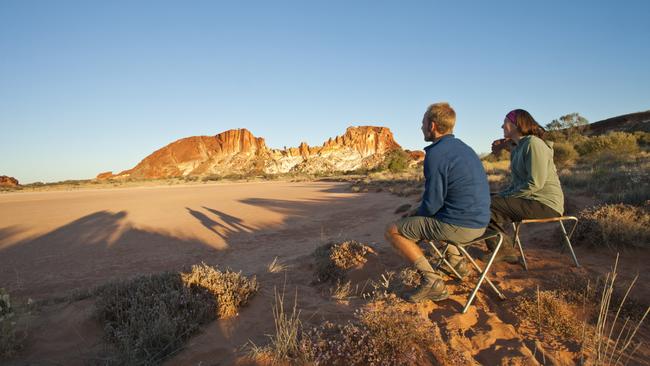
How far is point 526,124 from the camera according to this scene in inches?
161

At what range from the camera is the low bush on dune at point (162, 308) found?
300 centimetres

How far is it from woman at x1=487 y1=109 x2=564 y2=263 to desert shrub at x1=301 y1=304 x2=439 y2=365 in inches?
78.0

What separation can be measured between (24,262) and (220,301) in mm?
6193

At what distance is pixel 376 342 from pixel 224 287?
6.41 feet

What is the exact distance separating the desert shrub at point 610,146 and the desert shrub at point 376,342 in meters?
23.8

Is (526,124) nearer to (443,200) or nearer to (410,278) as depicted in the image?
(443,200)

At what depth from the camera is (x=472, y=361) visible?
8.36ft

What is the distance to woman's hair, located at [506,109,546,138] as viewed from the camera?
161 inches

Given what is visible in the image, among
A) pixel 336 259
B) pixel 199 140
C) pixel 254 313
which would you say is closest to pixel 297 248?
pixel 336 259

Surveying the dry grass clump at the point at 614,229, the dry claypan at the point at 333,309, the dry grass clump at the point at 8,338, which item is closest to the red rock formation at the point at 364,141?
the dry grass clump at the point at 614,229

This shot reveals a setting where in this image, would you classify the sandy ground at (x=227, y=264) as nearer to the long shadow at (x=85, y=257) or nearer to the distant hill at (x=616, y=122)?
the long shadow at (x=85, y=257)

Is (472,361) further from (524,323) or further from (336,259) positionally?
(336,259)

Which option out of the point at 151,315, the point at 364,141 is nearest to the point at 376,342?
the point at 151,315

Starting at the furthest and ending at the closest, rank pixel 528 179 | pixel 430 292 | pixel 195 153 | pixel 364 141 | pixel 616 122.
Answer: pixel 364 141, pixel 195 153, pixel 616 122, pixel 528 179, pixel 430 292
